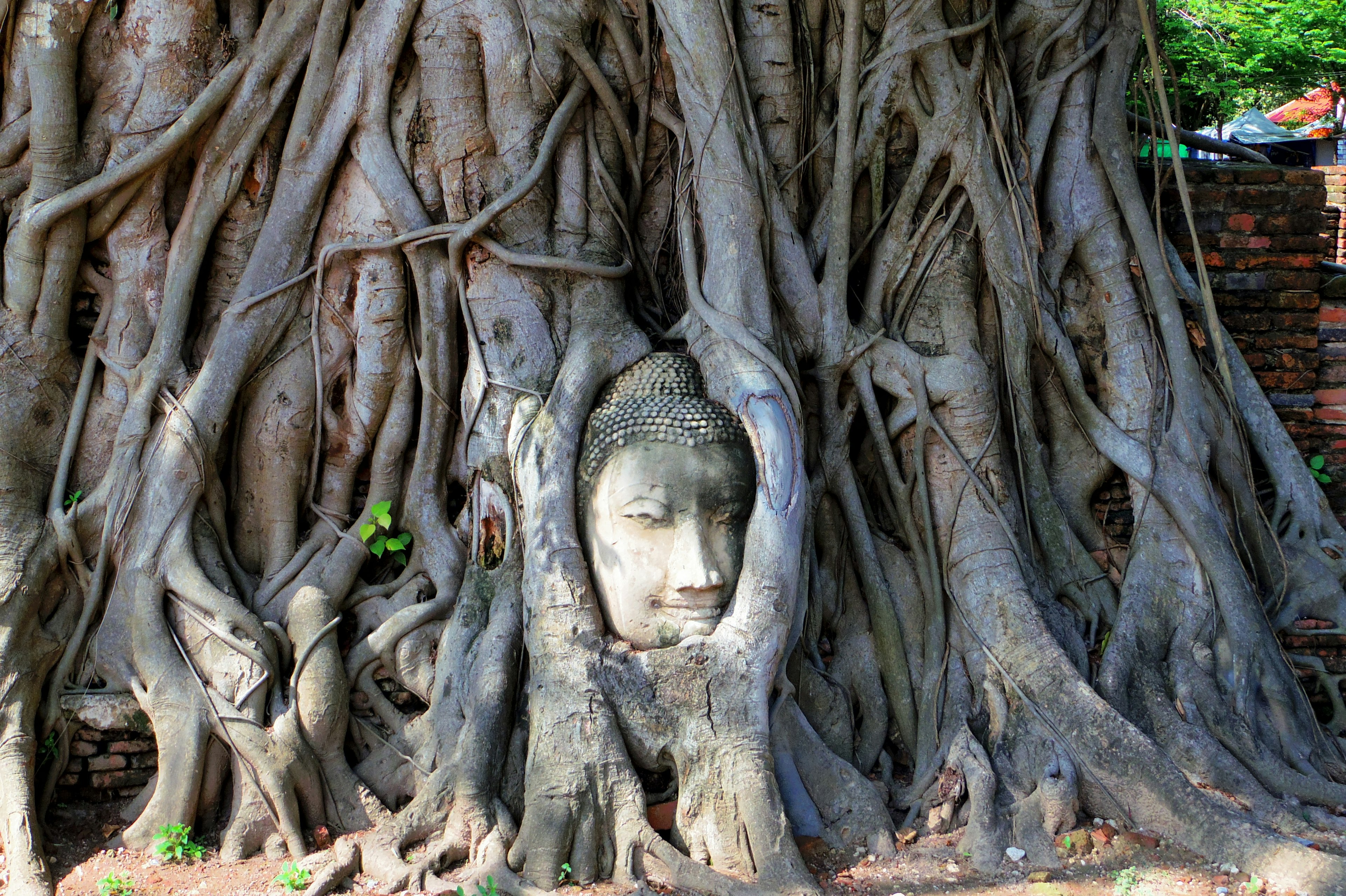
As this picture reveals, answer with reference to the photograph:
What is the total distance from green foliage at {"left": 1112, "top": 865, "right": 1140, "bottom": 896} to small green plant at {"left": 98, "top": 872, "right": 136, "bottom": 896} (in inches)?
105

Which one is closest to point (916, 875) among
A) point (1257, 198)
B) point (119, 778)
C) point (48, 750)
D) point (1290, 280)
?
point (119, 778)

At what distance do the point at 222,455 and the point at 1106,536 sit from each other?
10.3ft

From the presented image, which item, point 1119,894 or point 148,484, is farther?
point 148,484

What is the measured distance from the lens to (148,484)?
3.53m

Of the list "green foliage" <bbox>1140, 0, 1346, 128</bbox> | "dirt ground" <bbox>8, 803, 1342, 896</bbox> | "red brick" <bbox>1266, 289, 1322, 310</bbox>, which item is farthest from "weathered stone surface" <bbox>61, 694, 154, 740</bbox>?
"green foliage" <bbox>1140, 0, 1346, 128</bbox>

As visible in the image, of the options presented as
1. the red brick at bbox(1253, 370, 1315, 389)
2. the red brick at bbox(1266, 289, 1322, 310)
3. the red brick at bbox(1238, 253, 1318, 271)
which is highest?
the red brick at bbox(1238, 253, 1318, 271)

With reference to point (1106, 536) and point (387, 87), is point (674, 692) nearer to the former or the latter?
point (1106, 536)

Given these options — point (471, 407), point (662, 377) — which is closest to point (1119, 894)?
point (662, 377)

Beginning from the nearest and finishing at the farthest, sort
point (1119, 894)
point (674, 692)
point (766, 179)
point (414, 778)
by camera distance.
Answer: point (1119, 894) < point (674, 692) < point (414, 778) < point (766, 179)

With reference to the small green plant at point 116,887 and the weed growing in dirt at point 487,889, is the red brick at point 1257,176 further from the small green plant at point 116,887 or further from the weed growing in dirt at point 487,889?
the small green plant at point 116,887

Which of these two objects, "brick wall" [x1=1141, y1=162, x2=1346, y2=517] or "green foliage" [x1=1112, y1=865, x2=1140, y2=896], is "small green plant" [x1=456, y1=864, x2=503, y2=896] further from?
"brick wall" [x1=1141, y1=162, x2=1346, y2=517]


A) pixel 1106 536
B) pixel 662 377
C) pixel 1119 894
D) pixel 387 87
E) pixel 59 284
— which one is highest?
pixel 387 87

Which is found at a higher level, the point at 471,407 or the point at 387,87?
the point at 387,87

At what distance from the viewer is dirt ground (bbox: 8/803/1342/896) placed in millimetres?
2801
